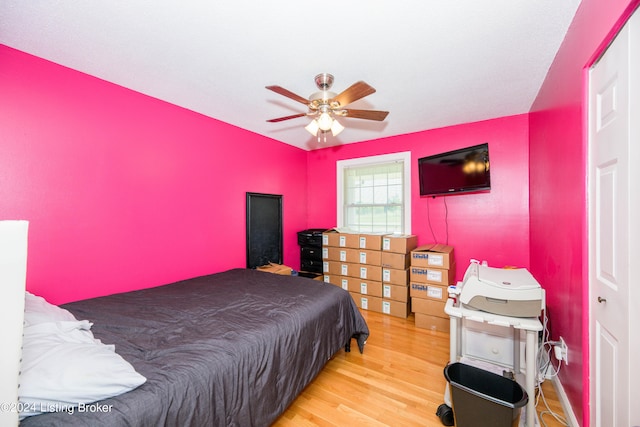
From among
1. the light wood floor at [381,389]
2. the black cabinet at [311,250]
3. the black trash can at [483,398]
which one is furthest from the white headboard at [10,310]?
the black cabinet at [311,250]

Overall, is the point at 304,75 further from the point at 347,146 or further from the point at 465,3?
the point at 347,146

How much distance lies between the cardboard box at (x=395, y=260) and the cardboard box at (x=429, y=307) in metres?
0.44

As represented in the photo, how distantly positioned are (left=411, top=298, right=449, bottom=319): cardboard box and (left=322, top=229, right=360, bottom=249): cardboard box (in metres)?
1.05

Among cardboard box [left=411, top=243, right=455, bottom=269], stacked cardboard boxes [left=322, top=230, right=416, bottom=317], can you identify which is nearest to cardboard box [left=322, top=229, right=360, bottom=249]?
stacked cardboard boxes [left=322, top=230, right=416, bottom=317]

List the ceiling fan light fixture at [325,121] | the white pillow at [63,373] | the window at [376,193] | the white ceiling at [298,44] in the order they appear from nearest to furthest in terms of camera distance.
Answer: the white pillow at [63,373], the white ceiling at [298,44], the ceiling fan light fixture at [325,121], the window at [376,193]

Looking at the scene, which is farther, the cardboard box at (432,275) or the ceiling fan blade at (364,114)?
the cardboard box at (432,275)

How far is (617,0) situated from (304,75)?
1.81 m

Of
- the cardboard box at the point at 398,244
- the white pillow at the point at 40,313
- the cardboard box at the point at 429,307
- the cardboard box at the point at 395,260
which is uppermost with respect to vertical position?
the cardboard box at the point at 398,244

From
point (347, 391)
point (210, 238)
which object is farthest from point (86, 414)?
point (210, 238)

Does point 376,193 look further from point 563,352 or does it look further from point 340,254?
point 563,352

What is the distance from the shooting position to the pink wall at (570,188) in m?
→ 1.35

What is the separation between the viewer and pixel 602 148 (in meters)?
1.23

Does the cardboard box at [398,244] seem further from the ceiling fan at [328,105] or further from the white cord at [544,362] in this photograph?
the ceiling fan at [328,105]

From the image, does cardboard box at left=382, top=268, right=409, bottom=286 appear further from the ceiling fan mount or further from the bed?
the ceiling fan mount
